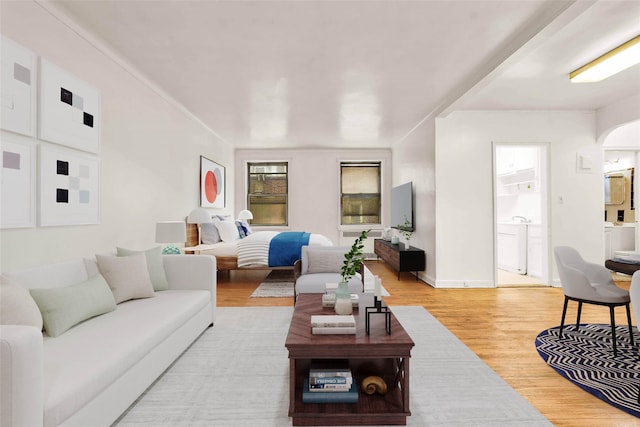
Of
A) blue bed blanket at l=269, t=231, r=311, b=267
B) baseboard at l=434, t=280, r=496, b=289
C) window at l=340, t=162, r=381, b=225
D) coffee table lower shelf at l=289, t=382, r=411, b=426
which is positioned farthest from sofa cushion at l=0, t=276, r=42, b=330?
window at l=340, t=162, r=381, b=225

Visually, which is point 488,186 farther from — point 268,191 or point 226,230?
point 268,191

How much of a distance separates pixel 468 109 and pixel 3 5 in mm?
5179

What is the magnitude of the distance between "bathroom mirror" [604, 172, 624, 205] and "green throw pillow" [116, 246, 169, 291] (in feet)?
23.6

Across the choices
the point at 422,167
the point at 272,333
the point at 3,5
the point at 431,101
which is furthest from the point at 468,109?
the point at 3,5

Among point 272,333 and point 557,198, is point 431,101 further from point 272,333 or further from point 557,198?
point 272,333

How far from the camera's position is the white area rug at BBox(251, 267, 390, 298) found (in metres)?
4.65

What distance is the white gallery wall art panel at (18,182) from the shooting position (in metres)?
2.12

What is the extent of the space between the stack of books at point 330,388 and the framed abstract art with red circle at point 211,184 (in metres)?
4.55

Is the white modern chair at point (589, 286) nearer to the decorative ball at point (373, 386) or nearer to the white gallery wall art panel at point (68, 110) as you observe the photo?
the decorative ball at point (373, 386)

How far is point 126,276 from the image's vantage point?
260cm

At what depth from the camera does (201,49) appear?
315cm

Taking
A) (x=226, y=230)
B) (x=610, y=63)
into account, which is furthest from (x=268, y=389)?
(x=610, y=63)

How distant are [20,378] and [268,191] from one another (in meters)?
7.18

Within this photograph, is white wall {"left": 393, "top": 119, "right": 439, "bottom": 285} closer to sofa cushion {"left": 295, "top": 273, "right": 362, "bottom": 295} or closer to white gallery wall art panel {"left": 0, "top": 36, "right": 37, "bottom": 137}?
sofa cushion {"left": 295, "top": 273, "right": 362, "bottom": 295}
